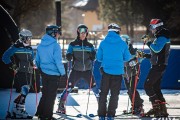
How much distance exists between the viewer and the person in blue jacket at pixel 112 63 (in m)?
8.91

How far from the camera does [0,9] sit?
13719 millimetres

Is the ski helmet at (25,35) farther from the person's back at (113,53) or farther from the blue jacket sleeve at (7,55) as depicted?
the person's back at (113,53)

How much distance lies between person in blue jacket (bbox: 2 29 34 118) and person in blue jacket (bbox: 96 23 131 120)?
1720mm

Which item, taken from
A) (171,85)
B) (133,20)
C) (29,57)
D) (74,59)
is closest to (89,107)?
(74,59)

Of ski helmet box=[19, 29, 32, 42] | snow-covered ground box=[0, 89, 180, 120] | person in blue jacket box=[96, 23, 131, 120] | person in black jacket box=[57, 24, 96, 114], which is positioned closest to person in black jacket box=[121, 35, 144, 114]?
snow-covered ground box=[0, 89, 180, 120]

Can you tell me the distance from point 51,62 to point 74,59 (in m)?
1.65

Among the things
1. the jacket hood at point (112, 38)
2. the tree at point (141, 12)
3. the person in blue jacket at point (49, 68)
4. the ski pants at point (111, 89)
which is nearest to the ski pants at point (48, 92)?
the person in blue jacket at point (49, 68)

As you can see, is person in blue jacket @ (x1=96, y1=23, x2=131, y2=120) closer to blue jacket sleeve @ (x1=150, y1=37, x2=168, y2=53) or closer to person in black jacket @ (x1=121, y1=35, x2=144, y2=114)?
blue jacket sleeve @ (x1=150, y1=37, x2=168, y2=53)

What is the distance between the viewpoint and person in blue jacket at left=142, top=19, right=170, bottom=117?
9.55 meters

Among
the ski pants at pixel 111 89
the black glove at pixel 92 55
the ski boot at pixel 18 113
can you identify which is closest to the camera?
the ski pants at pixel 111 89

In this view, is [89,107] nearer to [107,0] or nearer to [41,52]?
[41,52]

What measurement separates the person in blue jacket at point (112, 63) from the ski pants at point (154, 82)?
104 centimetres

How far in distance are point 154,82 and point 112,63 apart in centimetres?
141

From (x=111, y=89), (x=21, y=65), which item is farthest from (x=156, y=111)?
(x=21, y=65)
